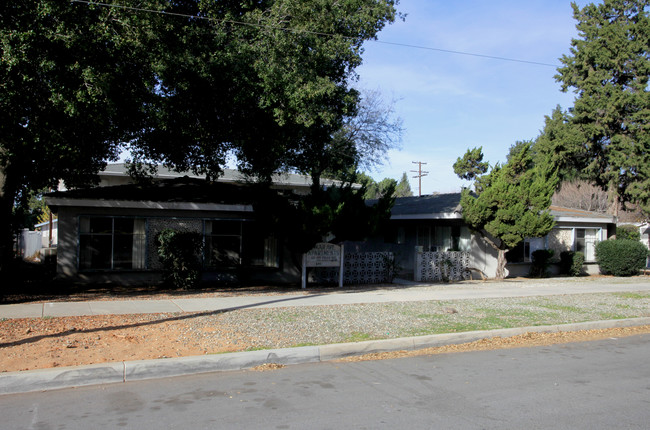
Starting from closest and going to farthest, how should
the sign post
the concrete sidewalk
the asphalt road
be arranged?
the asphalt road < the concrete sidewalk < the sign post

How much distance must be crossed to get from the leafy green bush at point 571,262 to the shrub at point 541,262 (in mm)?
1256

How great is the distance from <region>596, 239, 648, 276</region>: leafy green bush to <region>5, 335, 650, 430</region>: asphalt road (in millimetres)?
15499

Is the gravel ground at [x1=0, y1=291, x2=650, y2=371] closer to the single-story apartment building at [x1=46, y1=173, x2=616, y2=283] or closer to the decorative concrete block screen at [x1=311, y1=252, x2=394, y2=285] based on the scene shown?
the decorative concrete block screen at [x1=311, y1=252, x2=394, y2=285]

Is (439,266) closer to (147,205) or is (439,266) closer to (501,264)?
(501,264)

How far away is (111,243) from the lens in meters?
16.0

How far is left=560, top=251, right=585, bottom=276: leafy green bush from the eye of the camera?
2125 cm

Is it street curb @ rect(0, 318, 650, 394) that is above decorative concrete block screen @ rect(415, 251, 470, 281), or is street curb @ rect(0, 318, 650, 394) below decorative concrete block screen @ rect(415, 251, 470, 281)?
below

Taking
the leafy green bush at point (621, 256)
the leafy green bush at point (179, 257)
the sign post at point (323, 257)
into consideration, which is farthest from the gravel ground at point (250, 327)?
the leafy green bush at point (621, 256)

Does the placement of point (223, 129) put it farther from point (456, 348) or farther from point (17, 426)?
point (17, 426)

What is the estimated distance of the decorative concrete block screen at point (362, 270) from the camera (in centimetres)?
1706

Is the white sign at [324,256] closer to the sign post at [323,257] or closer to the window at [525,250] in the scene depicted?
the sign post at [323,257]

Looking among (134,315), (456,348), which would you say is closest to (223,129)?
(134,315)

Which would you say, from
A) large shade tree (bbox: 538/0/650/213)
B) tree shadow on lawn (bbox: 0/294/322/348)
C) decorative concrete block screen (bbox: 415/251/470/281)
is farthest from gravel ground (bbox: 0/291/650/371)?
large shade tree (bbox: 538/0/650/213)

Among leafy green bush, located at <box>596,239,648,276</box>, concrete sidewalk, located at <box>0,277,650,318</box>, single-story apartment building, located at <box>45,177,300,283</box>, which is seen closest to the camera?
concrete sidewalk, located at <box>0,277,650,318</box>
